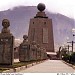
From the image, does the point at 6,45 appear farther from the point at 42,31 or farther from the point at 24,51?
the point at 42,31

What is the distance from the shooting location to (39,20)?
8081 centimetres

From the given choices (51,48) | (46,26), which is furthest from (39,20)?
(51,48)

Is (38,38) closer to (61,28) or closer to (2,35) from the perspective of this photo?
(2,35)

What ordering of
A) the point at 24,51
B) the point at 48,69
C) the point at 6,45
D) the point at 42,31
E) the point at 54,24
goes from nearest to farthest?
the point at 6,45
the point at 48,69
the point at 24,51
the point at 42,31
the point at 54,24

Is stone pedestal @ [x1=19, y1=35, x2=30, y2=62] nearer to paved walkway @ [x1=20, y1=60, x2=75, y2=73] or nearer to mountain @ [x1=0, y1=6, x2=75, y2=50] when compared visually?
paved walkway @ [x1=20, y1=60, x2=75, y2=73]

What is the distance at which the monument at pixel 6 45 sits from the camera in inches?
669

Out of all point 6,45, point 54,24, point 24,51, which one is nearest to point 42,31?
point 24,51

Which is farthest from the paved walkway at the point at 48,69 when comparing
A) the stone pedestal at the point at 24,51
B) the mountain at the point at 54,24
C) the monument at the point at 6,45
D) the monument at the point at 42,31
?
the mountain at the point at 54,24

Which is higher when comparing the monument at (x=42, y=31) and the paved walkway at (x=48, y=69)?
the monument at (x=42, y=31)

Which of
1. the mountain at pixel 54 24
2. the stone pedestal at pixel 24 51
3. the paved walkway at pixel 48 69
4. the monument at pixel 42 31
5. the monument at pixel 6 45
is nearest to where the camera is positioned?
the paved walkway at pixel 48 69

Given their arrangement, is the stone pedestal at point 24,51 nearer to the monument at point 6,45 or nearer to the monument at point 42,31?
the monument at point 6,45

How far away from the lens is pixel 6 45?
55.8 ft

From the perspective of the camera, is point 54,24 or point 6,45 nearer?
point 6,45

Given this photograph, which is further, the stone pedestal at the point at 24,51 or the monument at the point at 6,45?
the stone pedestal at the point at 24,51
